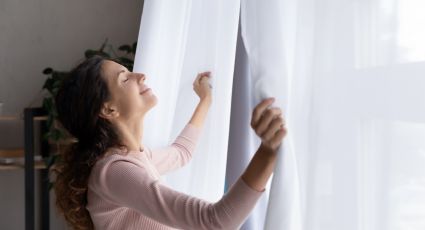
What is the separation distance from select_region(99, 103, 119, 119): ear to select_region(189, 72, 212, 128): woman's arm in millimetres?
194

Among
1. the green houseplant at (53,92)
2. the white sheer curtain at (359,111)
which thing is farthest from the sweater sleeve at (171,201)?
the green houseplant at (53,92)

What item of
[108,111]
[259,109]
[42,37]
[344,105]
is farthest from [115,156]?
[42,37]

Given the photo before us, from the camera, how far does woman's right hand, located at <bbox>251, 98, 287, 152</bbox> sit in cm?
76

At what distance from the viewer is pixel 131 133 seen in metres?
1.14

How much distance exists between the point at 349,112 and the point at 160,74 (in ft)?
2.22

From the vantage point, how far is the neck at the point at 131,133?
1.11 meters

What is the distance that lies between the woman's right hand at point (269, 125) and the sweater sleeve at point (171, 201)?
90mm

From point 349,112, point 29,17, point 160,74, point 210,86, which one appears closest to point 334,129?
point 349,112

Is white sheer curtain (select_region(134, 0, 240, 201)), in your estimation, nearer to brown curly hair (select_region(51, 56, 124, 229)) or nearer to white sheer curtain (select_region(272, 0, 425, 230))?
brown curly hair (select_region(51, 56, 124, 229))

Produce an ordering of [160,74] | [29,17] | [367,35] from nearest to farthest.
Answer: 1. [367,35]
2. [160,74]
3. [29,17]

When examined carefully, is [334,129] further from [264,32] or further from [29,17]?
[29,17]

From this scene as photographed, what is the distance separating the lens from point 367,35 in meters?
0.68

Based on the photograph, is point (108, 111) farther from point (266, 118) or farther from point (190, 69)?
point (266, 118)

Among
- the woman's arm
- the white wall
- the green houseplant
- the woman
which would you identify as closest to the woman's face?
the woman
